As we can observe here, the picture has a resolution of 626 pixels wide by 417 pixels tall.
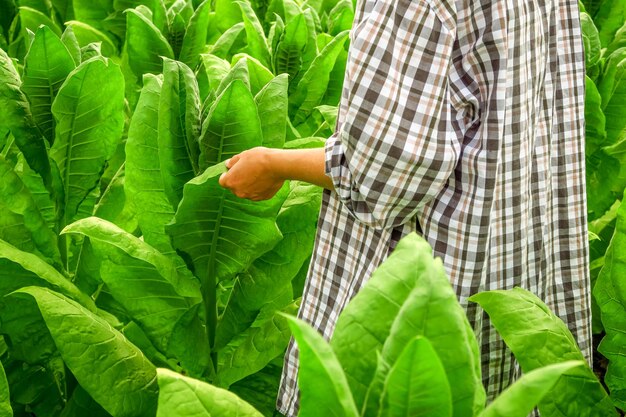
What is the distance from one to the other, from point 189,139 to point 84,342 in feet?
1.46

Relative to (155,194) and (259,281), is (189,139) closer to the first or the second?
(155,194)

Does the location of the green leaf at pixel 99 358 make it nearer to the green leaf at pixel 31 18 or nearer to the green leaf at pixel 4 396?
the green leaf at pixel 4 396

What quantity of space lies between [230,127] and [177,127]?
4.2 inches

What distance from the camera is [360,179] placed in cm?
162

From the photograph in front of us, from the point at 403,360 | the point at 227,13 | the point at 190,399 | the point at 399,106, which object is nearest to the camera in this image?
the point at 403,360

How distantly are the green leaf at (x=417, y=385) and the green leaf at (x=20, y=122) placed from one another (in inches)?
50.3

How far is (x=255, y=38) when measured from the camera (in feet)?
9.14

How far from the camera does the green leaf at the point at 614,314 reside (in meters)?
1.80

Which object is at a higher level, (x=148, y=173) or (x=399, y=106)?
(x=399, y=106)

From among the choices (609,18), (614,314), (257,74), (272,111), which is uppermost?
(272,111)

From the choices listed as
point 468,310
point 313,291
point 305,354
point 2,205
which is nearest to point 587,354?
point 468,310

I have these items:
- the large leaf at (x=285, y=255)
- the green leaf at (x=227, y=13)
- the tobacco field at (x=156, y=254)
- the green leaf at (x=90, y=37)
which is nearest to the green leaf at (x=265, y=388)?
the tobacco field at (x=156, y=254)

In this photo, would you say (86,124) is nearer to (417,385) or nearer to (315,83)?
(315,83)

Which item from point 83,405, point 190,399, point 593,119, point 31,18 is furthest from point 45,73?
point 593,119
